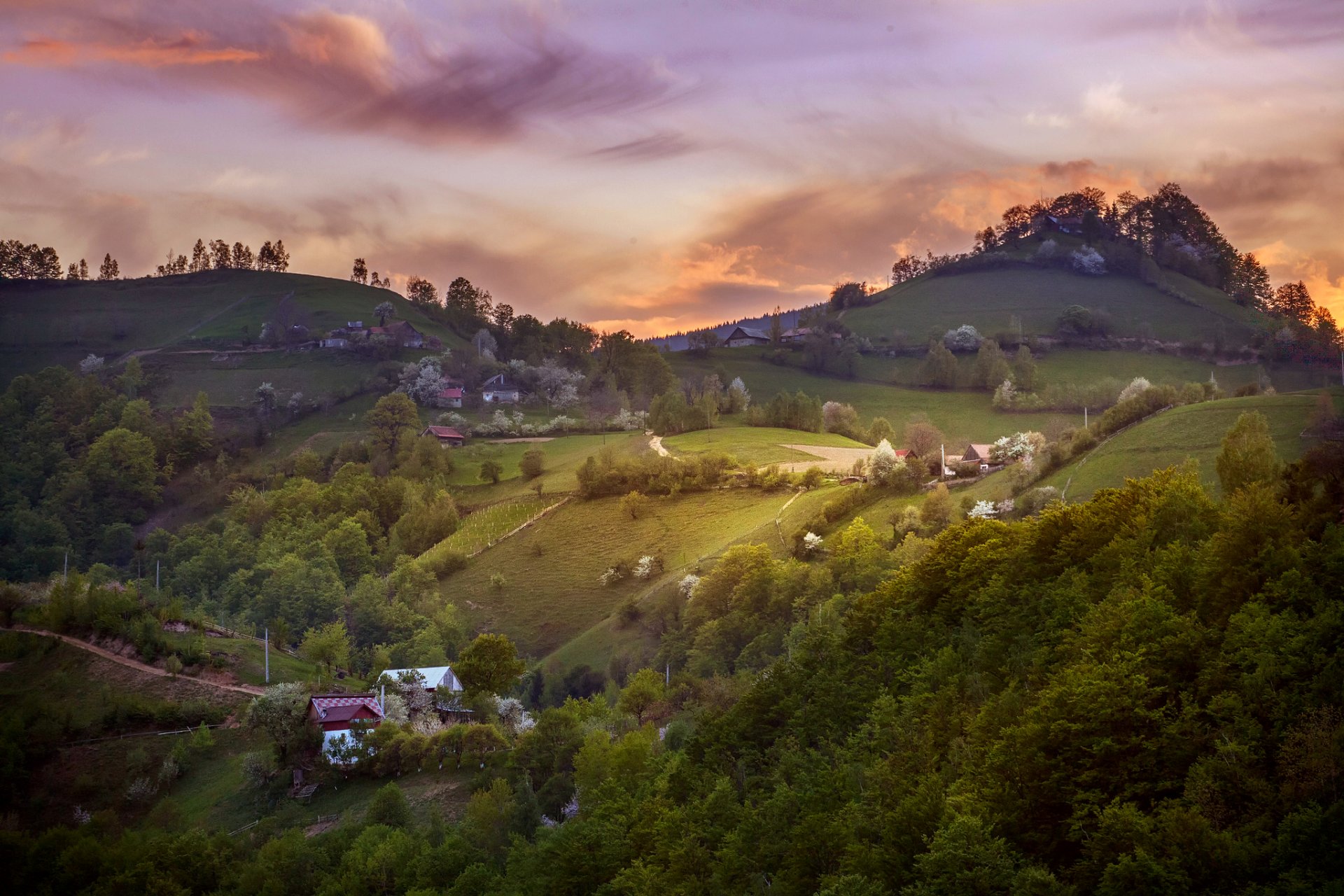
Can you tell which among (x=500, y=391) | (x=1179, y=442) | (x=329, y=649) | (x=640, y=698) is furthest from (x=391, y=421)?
(x=1179, y=442)

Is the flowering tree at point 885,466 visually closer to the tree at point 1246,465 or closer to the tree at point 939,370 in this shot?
the tree at point 1246,465

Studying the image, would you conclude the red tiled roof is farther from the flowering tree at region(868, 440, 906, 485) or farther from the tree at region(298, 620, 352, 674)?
the flowering tree at region(868, 440, 906, 485)

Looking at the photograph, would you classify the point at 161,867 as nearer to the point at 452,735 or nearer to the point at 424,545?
the point at 452,735

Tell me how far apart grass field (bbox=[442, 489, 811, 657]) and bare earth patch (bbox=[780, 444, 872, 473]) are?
6.52 meters

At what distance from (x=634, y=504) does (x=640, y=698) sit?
4831cm

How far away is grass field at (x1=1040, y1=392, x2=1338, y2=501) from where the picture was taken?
7888cm

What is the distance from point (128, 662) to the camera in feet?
281

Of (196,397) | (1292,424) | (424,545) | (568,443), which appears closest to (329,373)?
(196,397)

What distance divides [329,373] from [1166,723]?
16852 cm

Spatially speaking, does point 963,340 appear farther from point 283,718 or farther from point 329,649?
point 283,718

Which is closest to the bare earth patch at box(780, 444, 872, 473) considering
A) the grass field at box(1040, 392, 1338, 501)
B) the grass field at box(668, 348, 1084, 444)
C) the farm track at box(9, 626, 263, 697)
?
the grass field at box(668, 348, 1084, 444)

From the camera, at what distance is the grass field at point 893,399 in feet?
470

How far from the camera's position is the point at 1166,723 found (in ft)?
115

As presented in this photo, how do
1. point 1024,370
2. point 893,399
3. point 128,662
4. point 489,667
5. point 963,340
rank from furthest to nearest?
point 963,340, point 893,399, point 1024,370, point 128,662, point 489,667
